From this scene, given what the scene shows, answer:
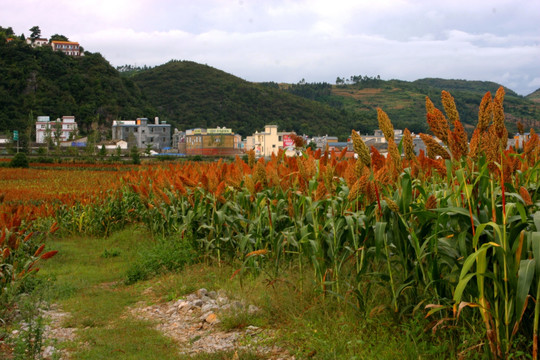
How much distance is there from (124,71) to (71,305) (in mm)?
185400

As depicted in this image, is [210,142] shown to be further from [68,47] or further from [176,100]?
[68,47]

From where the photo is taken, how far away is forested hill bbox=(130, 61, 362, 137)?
110 metres

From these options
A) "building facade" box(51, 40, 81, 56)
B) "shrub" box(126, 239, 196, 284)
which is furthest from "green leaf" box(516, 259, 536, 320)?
"building facade" box(51, 40, 81, 56)

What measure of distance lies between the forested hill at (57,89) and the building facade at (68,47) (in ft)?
70.3

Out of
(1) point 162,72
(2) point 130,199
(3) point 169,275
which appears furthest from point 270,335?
(1) point 162,72

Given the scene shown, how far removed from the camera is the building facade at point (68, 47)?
12688cm

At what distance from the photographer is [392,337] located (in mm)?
3504

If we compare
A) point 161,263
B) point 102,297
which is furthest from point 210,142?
point 102,297

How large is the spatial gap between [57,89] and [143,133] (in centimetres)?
1935

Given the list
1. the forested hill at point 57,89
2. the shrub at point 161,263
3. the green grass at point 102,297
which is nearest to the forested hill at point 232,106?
the forested hill at point 57,89

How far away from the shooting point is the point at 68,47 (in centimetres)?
12875

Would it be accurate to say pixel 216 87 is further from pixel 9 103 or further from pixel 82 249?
pixel 82 249

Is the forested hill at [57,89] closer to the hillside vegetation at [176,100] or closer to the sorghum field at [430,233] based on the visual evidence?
the hillside vegetation at [176,100]

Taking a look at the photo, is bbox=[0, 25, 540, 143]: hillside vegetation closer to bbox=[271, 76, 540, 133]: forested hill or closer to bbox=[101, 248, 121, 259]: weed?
bbox=[271, 76, 540, 133]: forested hill
